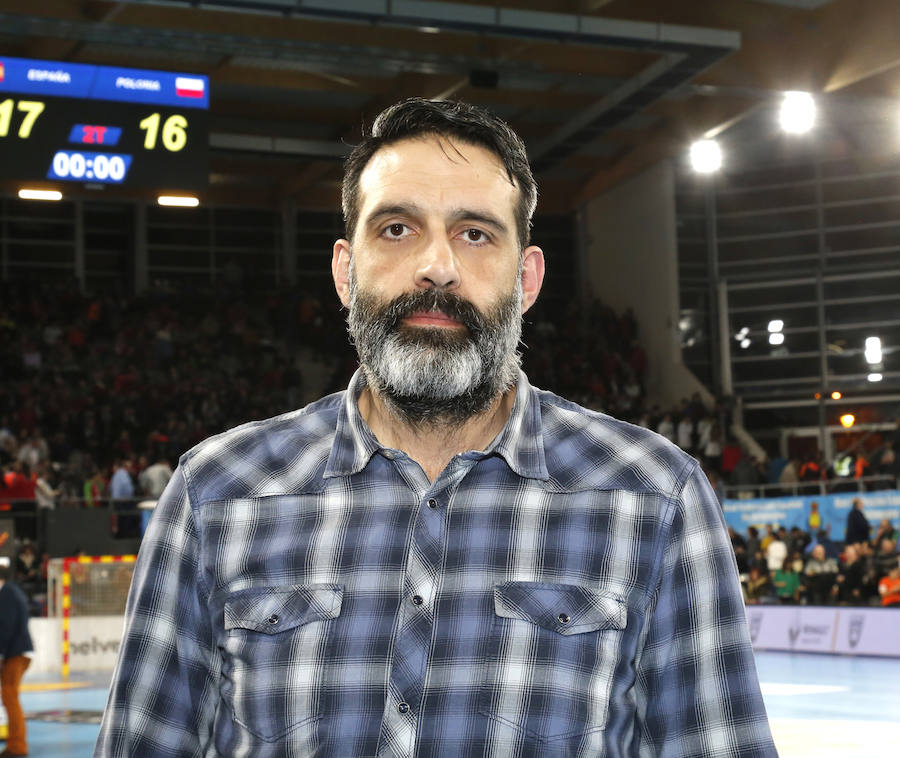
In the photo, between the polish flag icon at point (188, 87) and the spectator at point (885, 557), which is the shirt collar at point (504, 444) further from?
the spectator at point (885, 557)

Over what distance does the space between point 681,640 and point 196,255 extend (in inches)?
1452

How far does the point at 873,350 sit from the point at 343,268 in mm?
32783

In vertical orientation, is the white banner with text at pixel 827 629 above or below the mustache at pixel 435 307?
below

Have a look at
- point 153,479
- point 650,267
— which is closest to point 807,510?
point 153,479

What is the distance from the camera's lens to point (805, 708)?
43.8 ft

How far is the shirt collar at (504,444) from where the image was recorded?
2.46 metres

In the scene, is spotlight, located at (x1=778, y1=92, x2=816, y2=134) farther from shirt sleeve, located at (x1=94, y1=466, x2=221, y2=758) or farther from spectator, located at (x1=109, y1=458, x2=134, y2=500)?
shirt sleeve, located at (x1=94, y1=466, x2=221, y2=758)

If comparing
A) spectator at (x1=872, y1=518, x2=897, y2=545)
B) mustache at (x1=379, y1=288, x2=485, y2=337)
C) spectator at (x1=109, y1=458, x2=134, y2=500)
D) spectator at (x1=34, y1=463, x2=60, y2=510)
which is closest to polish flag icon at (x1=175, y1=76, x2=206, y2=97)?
spectator at (x1=34, y1=463, x2=60, y2=510)

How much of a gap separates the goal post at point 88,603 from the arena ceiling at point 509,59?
339 inches

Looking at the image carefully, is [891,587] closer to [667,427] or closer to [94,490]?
[667,427]

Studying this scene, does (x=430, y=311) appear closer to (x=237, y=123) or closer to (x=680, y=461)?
(x=680, y=461)

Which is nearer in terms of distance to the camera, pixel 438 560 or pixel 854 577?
pixel 438 560

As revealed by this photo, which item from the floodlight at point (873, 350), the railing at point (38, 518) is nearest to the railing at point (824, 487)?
the floodlight at point (873, 350)

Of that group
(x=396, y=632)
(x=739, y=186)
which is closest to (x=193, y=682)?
(x=396, y=632)
